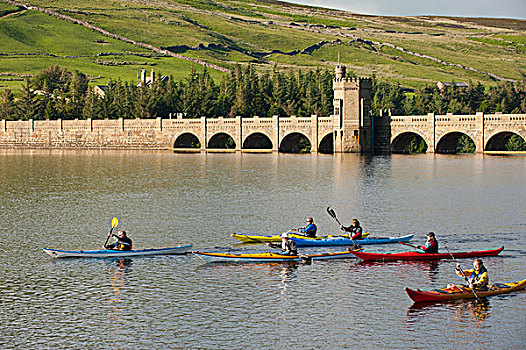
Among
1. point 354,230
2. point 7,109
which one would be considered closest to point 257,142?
point 7,109

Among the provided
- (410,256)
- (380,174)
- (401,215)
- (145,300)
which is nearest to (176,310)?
(145,300)

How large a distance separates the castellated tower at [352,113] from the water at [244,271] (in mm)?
36513

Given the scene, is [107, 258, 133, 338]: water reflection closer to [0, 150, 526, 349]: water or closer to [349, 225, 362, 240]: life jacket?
[0, 150, 526, 349]: water

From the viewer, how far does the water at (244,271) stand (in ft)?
92.6

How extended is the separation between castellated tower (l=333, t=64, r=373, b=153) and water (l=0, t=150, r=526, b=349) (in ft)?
120

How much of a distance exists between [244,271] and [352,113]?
8639 cm

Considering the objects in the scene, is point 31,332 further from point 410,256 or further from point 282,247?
point 410,256

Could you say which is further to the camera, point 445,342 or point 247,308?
point 247,308

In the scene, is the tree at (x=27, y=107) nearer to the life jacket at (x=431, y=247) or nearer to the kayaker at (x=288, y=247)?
the kayaker at (x=288, y=247)

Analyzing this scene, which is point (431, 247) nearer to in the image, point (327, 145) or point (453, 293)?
point (453, 293)

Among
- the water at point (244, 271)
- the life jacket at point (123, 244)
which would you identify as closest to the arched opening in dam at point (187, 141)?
the water at point (244, 271)

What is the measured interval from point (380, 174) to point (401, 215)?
30997 millimetres

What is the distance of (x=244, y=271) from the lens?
37344 millimetres

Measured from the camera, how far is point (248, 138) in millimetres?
138750
